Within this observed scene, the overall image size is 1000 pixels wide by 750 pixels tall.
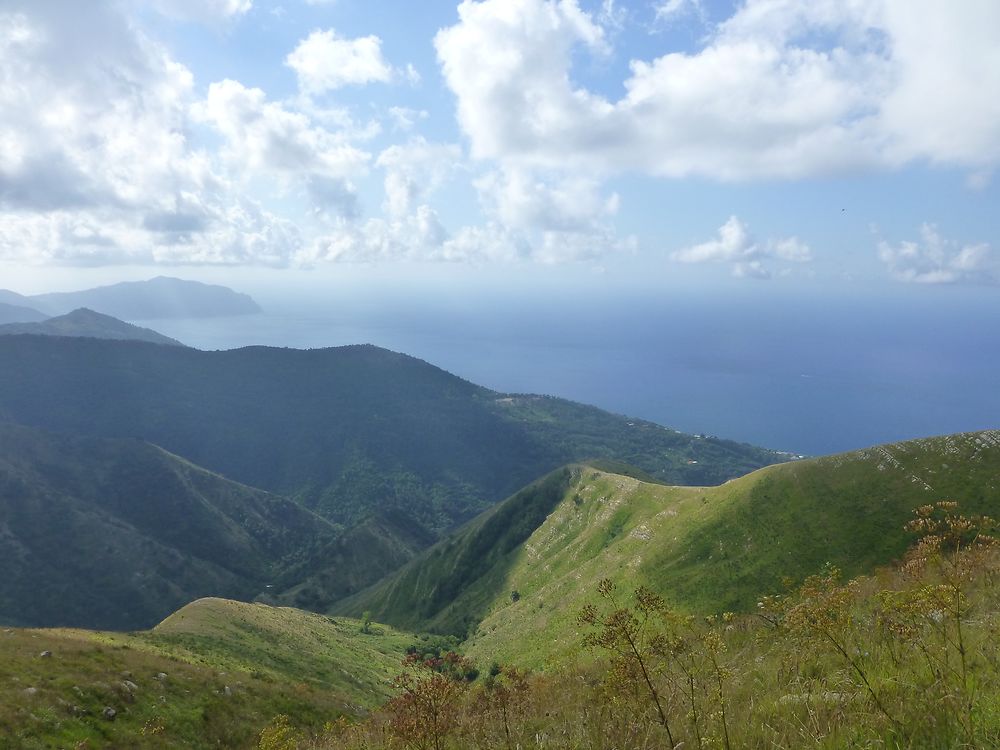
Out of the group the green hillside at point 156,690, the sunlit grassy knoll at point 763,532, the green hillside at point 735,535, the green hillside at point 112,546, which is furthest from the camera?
the green hillside at point 112,546

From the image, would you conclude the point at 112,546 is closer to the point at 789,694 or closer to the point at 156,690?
the point at 156,690

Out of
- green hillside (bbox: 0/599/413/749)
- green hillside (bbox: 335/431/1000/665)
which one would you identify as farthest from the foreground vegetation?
green hillside (bbox: 335/431/1000/665)

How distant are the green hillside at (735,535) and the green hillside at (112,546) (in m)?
114

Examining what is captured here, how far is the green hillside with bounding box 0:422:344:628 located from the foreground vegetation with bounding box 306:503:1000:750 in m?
172

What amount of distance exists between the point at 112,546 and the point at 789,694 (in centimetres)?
20320

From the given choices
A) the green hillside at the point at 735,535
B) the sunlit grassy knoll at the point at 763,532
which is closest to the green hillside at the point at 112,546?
the green hillside at the point at 735,535

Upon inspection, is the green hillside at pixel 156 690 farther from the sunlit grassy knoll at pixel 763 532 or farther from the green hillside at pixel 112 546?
the green hillside at pixel 112 546

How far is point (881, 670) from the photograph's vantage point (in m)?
7.20

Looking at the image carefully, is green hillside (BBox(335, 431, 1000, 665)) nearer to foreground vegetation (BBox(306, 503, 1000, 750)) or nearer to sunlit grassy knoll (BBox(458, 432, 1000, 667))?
sunlit grassy knoll (BBox(458, 432, 1000, 667))

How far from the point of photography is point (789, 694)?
7.40 metres

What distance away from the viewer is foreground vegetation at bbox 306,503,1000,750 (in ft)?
18.0

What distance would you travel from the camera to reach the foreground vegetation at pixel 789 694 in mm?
5492

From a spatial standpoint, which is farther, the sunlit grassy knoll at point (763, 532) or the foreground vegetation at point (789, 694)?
the sunlit grassy knoll at point (763, 532)

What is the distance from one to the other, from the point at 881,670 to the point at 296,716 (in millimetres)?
31316
